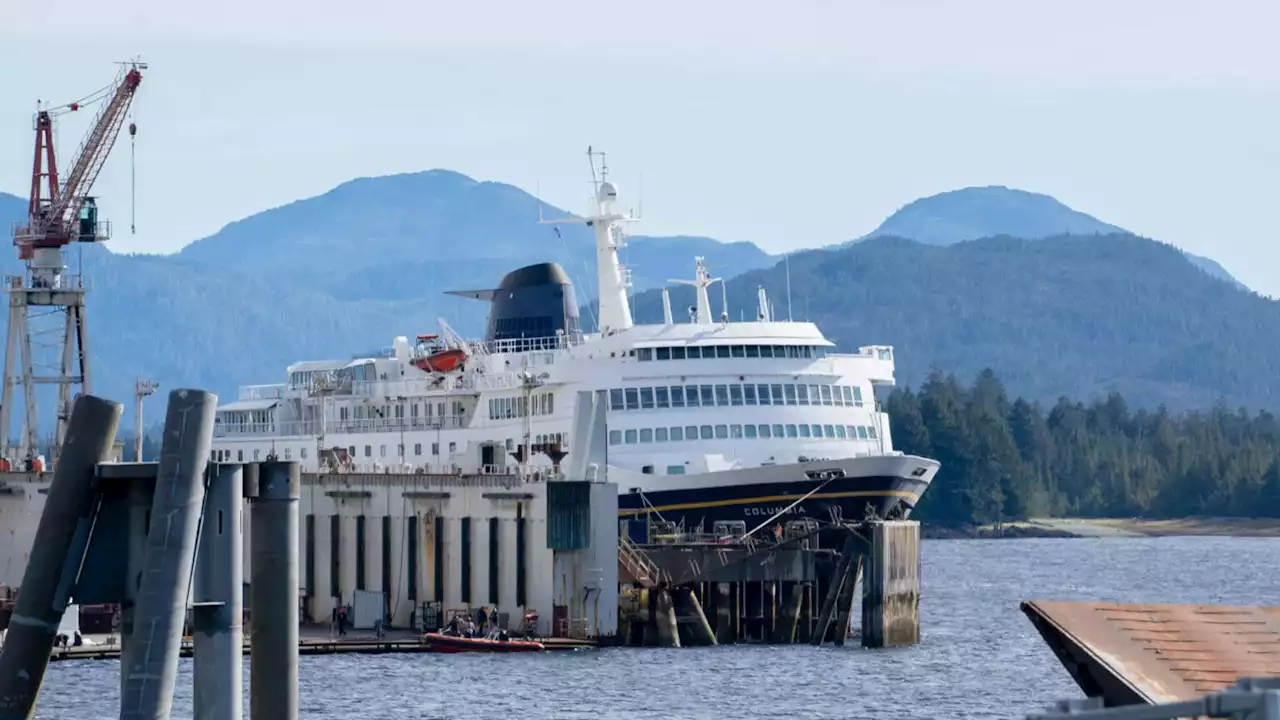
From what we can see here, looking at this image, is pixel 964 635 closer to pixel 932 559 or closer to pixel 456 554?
pixel 456 554

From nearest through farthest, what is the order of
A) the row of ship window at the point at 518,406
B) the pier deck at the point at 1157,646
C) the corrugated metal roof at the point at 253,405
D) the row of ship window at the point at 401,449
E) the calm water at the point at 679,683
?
the pier deck at the point at 1157,646
the calm water at the point at 679,683
the row of ship window at the point at 401,449
the row of ship window at the point at 518,406
the corrugated metal roof at the point at 253,405

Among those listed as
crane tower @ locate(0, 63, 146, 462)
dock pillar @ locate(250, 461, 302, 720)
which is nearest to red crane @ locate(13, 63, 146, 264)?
crane tower @ locate(0, 63, 146, 462)

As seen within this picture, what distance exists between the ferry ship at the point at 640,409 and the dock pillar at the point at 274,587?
36.4m

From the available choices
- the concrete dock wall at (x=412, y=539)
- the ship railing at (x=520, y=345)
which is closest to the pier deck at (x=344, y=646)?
the concrete dock wall at (x=412, y=539)

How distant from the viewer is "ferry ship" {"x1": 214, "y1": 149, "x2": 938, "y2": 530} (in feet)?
258

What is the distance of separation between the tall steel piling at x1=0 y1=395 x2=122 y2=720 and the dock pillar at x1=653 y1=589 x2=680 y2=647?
35479mm

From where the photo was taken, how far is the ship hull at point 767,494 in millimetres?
78125

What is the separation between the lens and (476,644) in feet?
201

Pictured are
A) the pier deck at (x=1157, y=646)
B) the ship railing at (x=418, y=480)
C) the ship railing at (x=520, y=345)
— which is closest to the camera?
the pier deck at (x=1157, y=646)

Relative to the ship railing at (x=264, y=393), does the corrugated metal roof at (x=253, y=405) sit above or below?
below

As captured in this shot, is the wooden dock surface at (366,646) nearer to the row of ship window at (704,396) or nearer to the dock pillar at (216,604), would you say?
the row of ship window at (704,396)

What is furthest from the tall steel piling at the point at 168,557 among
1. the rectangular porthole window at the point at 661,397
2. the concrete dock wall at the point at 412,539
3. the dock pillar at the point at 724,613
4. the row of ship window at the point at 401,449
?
the rectangular porthole window at the point at 661,397

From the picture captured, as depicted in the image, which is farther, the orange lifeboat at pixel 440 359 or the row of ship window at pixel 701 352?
the orange lifeboat at pixel 440 359

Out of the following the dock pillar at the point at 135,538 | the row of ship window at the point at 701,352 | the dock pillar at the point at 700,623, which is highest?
the row of ship window at the point at 701,352
